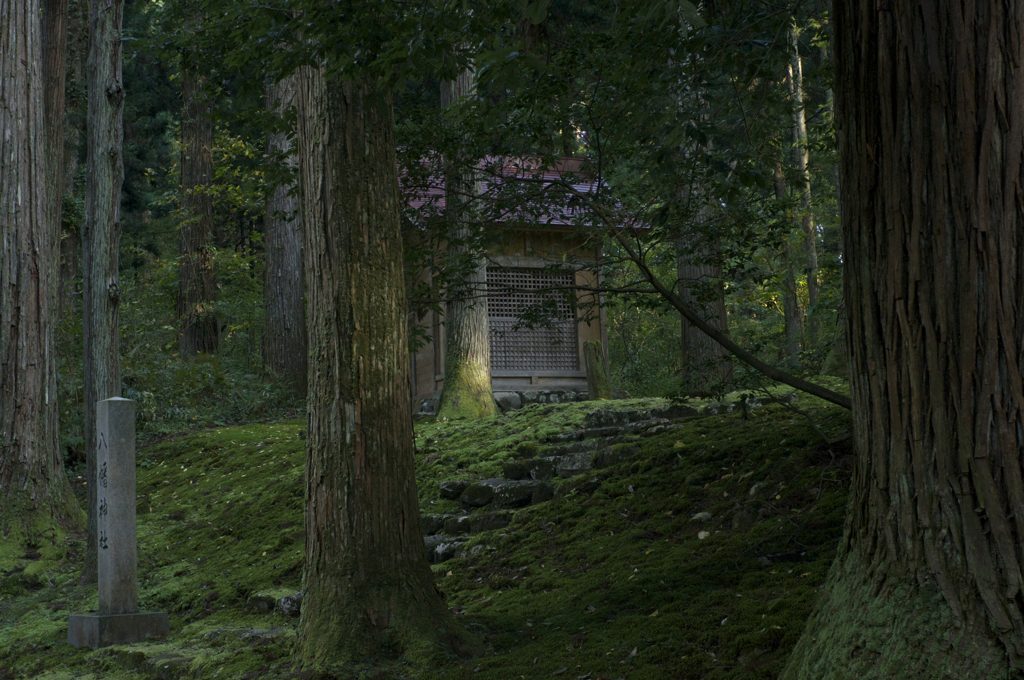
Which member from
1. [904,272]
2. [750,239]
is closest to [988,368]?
[904,272]

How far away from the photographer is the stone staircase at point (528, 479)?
8.16 metres

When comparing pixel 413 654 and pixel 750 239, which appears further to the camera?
pixel 750 239

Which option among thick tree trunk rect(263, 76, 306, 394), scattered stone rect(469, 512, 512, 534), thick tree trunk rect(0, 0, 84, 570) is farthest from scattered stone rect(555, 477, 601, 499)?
thick tree trunk rect(263, 76, 306, 394)

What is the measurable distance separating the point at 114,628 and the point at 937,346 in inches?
239

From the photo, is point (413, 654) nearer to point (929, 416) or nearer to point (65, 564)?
point (929, 416)

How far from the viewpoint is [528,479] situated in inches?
357

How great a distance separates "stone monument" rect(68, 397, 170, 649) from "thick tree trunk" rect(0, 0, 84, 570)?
2790 mm

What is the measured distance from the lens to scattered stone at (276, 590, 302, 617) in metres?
6.62

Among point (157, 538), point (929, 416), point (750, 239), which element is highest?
point (750, 239)

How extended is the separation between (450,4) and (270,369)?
1258cm

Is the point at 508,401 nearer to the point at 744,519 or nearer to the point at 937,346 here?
the point at 744,519

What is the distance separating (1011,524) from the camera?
2.58 meters

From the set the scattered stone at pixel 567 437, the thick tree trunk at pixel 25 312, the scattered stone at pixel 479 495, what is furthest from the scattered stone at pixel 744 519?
the thick tree trunk at pixel 25 312

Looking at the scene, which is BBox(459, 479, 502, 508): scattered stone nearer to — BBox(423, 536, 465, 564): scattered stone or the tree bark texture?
BBox(423, 536, 465, 564): scattered stone
